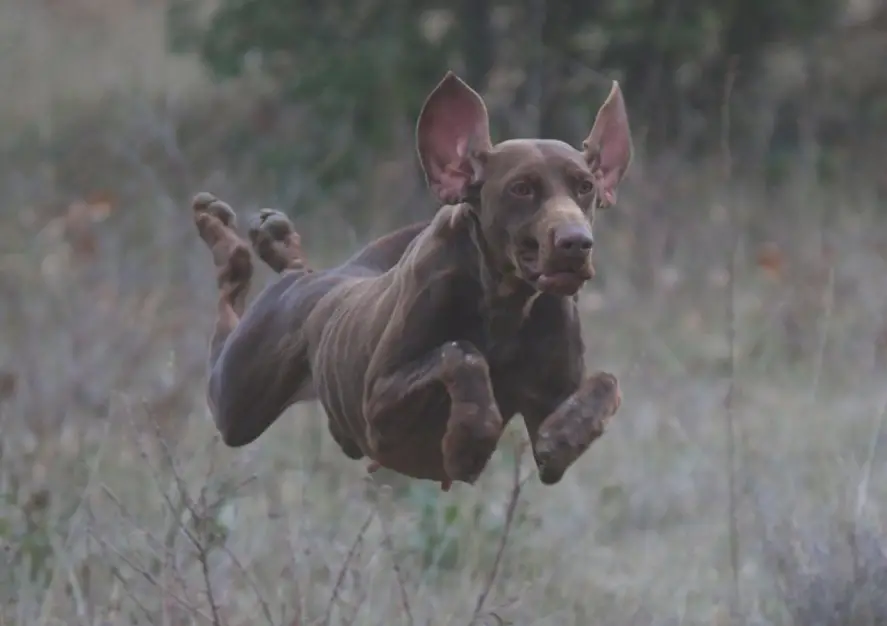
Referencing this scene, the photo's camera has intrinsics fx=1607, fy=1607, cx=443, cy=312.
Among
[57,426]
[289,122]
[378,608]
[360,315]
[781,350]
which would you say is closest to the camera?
[360,315]

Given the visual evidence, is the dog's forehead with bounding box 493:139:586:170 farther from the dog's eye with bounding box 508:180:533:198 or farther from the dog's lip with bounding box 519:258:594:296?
the dog's lip with bounding box 519:258:594:296

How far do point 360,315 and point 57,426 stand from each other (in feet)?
13.4

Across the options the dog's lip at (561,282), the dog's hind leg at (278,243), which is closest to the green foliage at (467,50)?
the dog's hind leg at (278,243)

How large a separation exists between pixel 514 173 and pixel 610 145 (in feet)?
0.58

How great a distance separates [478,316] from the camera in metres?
2.18

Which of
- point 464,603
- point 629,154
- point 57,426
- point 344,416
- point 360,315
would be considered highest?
point 629,154

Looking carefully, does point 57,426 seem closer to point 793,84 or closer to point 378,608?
point 378,608

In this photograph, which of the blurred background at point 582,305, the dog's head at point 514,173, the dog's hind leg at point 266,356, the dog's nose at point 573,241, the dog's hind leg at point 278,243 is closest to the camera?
the dog's nose at point 573,241

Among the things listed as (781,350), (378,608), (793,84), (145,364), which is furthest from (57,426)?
(793,84)

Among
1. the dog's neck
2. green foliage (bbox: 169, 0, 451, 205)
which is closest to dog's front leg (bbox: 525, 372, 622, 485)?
the dog's neck

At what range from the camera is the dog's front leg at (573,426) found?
2055mm

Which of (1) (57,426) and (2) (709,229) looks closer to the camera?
(1) (57,426)

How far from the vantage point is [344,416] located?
2.39 metres

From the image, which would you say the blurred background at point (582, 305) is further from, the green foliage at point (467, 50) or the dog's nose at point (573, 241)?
the dog's nose at point (573, 241)
